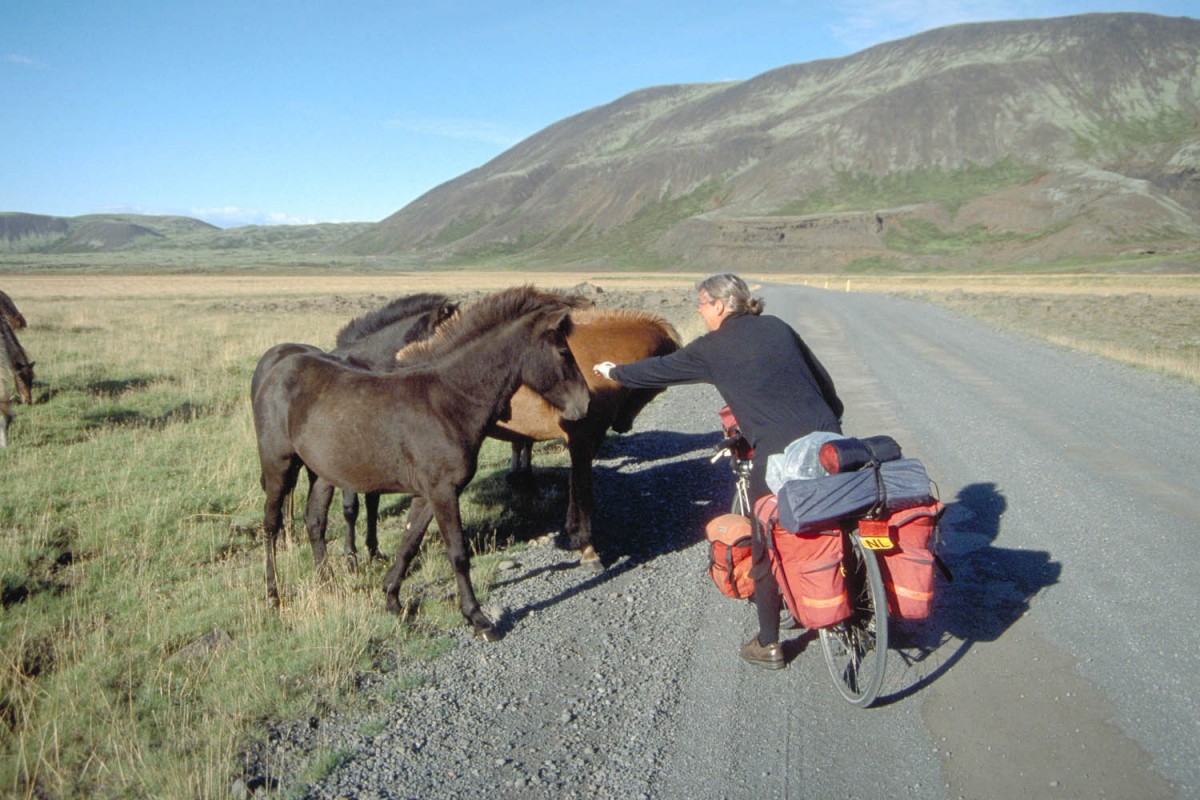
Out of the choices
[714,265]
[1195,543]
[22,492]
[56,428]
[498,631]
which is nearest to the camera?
[498,631]

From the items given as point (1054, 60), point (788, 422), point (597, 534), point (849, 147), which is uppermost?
point (1054, 60)

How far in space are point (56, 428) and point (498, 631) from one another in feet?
28.8

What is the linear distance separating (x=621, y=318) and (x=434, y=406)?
2721 millimetres

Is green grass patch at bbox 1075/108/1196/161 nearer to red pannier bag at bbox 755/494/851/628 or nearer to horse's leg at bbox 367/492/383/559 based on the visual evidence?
horse's leg at bbox 367/492/383/559

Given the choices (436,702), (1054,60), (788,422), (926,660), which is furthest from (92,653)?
(1054,60)

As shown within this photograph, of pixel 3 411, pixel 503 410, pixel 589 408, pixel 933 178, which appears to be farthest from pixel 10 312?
pixel 933 178

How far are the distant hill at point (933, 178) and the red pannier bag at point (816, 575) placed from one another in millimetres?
114550

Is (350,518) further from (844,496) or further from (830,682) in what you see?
(844,496)

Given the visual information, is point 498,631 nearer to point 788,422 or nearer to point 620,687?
point 620,687

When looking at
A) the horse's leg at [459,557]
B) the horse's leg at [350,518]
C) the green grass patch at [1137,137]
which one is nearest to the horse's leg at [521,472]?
the horse's leg at [350,518]

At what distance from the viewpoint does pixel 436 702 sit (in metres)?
3.98

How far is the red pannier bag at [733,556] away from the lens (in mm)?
4254

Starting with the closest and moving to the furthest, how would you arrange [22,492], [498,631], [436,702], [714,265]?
[436,702] < [498,631] < [22,492] < [714,265]

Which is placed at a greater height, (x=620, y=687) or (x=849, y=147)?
(x=849, y=147)
